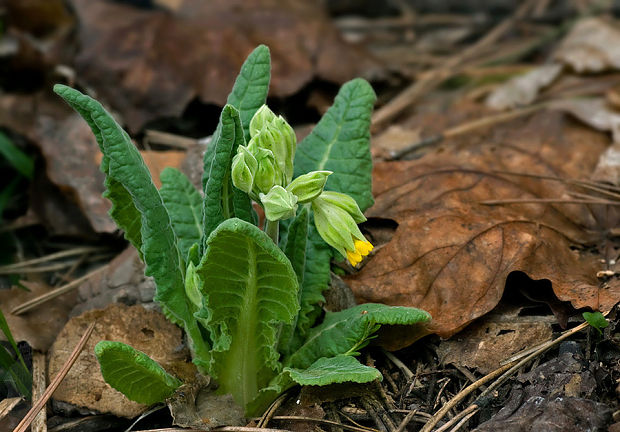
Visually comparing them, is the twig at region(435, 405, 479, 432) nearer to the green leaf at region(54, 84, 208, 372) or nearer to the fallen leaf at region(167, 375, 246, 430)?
the fallen leaf at region(167, 375, 246, 430)

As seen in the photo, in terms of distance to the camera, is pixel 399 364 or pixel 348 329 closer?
pixel 348 329

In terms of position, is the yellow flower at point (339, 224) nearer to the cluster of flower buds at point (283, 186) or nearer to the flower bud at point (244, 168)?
the cluster of flower buds at point (283, 186)

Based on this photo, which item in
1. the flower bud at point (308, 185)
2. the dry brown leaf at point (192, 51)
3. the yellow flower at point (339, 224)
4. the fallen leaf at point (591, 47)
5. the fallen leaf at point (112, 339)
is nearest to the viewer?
the flower bud at point (308, 185)

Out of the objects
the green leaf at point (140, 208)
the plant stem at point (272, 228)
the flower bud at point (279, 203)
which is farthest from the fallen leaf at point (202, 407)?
the flower bud at point (279, 203)

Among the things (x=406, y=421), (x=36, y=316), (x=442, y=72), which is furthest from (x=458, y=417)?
(x=442, y=72)

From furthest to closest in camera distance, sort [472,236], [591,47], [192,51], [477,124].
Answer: [591,47] < [192,51] < [477,124] < [472,236]

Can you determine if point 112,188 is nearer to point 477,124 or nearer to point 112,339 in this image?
point 112,339

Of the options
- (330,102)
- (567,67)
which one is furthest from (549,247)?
(567,67)
